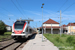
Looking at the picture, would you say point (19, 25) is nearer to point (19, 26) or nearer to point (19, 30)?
point (19, 26)

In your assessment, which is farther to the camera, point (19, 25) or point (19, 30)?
point (19, 25)

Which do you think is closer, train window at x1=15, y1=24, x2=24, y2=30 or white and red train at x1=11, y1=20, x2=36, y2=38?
white and red train at x1=11, y1=20, x2=36, y2=38

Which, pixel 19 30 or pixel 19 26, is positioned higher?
pixel 19 26

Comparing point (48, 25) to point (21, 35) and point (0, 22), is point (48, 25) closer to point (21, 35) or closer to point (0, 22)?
point (0, 22)

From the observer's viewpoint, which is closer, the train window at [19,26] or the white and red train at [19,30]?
the white and red train at [19,30]

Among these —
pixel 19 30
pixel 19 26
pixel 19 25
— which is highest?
pixel 19 25

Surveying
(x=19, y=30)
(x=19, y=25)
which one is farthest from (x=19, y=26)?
(x=19, y=30)

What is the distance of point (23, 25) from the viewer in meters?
15.3

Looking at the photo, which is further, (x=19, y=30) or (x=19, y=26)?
(x=19, y=26)

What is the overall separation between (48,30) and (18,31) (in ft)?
148

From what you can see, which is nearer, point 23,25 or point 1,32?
point 23,25

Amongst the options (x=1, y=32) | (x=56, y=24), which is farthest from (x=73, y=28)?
(x=1, y=32)

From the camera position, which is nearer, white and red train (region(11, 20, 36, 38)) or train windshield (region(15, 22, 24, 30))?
white and red train (region(11, 20, 36, 38))

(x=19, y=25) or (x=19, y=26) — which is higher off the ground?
(x=19, y=25)
